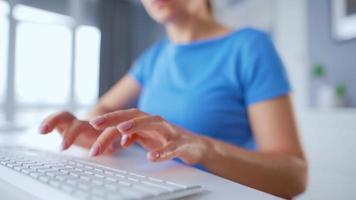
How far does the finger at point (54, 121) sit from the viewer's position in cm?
56

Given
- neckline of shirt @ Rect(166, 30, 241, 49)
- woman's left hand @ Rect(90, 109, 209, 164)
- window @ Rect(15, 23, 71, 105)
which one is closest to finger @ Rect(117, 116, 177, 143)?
woman's left hand @ Rect(90, 109, 209, 164)

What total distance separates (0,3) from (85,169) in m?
2.99

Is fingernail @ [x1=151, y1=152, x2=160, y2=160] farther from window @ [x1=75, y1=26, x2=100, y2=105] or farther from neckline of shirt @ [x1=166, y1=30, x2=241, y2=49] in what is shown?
window @ [x1=75, y1=26, x2=100, y2=105]

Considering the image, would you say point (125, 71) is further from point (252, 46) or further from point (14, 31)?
point (252, 46)

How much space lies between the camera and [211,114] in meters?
0.74

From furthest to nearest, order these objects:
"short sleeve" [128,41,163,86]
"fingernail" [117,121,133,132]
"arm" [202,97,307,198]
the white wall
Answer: the white wall < "short sleeve" [128,41,163,86] < "arm" [202,97,307,198] < "fingernail" [117,121,133,132]

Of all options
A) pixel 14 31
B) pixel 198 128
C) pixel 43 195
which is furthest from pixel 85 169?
pixel 14 31

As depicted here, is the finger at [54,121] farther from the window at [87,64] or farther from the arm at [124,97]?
the window at [87,64]

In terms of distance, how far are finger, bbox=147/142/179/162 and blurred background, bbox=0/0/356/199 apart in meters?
0.91

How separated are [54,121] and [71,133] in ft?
0.21

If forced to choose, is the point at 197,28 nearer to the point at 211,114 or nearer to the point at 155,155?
the point at 211,114

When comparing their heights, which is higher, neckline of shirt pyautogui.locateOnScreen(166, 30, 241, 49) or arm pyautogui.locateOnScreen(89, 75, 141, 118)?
neckline of shirt pyautogui.locateOnScreen(166, 30, 241, 49)

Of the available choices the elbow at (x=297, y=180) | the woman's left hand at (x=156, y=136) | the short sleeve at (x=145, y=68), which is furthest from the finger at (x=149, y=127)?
the short sleeve at (x=145, y=68)

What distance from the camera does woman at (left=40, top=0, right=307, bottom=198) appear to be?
0.47 meters
